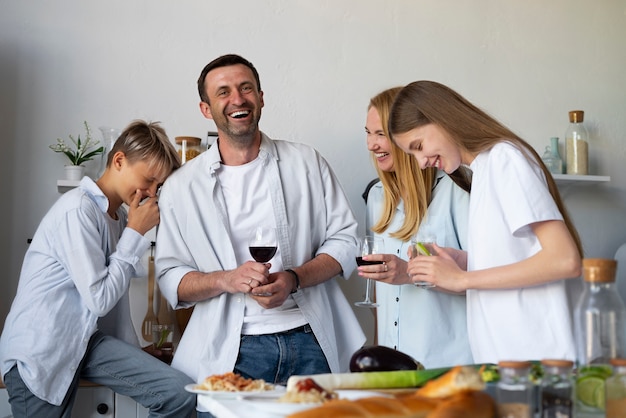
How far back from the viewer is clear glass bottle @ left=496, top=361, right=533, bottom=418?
3.60ft

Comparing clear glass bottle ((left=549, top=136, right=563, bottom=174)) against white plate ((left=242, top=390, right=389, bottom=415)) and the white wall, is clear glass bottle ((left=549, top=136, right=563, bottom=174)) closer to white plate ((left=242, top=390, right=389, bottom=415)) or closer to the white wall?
the white wall

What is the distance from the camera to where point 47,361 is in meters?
2.46

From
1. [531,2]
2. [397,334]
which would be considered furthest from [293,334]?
[531,2]

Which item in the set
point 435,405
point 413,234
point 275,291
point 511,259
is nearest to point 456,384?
point 435,405

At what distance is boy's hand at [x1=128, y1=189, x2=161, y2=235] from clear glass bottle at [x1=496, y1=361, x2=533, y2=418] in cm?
171

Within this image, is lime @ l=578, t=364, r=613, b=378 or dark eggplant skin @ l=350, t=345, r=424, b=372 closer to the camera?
lime @ l=578, t=364, r=613, b=378

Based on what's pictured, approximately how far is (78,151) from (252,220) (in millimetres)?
1023

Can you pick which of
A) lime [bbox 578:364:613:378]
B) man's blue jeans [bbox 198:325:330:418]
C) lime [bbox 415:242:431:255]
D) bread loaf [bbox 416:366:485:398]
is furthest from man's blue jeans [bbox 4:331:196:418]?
lime [bbox 578:364:613:378]

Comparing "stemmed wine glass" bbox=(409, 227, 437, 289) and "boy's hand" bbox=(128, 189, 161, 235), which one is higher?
"boy's hand" bbox=(128, 189, 161, 235)

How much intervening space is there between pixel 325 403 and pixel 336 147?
2501 millimetres

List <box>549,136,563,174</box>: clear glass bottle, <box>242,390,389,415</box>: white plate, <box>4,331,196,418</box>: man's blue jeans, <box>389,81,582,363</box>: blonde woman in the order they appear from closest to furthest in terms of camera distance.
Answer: <box>242,390,389,415</box>: white plate, <box>389,81,582,363</box>: blonde woman, <box>4,331,196,418</box>: man's blue jeans, <box>549,136,563,174</box>: clear glass bottle

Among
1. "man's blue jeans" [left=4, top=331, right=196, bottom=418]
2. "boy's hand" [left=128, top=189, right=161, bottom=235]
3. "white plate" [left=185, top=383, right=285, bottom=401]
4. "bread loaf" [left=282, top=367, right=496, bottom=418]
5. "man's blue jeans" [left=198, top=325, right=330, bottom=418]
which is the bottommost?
"man's blue jeans" [left=4, top=331, right=196, bottom=418]

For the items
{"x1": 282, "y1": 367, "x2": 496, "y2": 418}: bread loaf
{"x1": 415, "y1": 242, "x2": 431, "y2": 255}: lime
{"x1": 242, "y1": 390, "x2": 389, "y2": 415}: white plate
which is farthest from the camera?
{"x1": 415, "y1": 242, "x2": 431, "y2": 255}: lime

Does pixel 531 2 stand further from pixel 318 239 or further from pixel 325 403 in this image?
pixel 325 403
